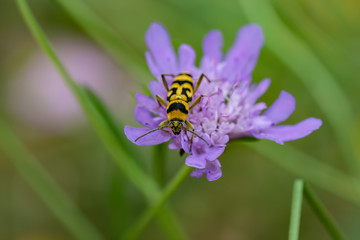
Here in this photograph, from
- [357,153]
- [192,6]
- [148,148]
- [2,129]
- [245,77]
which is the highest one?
Answer: [192,6]

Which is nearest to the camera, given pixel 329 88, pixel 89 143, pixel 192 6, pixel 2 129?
pixel 2 129

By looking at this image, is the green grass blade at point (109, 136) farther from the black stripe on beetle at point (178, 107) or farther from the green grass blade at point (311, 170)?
the green grass blade at point (311, 170)

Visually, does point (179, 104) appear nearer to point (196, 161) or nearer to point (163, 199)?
point (196, 161)

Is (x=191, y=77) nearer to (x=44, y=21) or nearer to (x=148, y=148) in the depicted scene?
(x=148, y=148)

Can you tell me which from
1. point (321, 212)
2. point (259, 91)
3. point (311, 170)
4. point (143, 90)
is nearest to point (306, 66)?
point (311, 170)

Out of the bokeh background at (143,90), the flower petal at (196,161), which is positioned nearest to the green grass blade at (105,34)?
the bokeh background at (143,90)

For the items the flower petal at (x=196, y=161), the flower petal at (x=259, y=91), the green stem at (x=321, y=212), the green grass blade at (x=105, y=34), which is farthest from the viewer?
the green grass blade at (x=105, y=34)

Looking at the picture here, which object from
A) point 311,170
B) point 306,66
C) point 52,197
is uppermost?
point 306,66

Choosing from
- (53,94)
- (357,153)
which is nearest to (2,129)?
(53,94)
